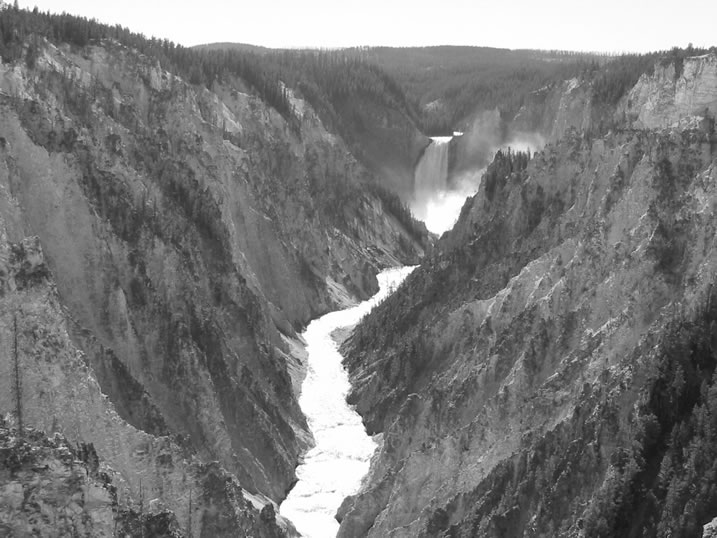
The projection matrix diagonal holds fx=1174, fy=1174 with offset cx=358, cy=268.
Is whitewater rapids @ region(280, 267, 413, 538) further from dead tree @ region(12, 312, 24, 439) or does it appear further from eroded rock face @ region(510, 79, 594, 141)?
eroded rock face @ region(510, 79, 594, 141)

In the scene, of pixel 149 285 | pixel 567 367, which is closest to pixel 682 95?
pixel 567 367

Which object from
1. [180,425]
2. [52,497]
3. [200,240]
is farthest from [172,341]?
[52,497]

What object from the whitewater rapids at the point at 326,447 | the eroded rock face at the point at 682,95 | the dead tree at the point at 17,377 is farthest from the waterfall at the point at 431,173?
the dead tree at the point at 17,377

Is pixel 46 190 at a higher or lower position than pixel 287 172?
lower

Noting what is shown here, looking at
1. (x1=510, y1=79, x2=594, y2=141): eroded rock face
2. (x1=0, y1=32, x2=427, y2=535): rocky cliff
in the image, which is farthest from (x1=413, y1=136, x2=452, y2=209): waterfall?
(x1=0, y1=32, x2=427, y2=535): rocky cliff

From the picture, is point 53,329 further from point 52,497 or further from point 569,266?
point 569,266

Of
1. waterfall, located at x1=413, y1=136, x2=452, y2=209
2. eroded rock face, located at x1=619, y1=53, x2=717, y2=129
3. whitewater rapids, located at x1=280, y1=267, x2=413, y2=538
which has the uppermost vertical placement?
waterfall, located at x1=413, y1=136, x2=452, y2=209
